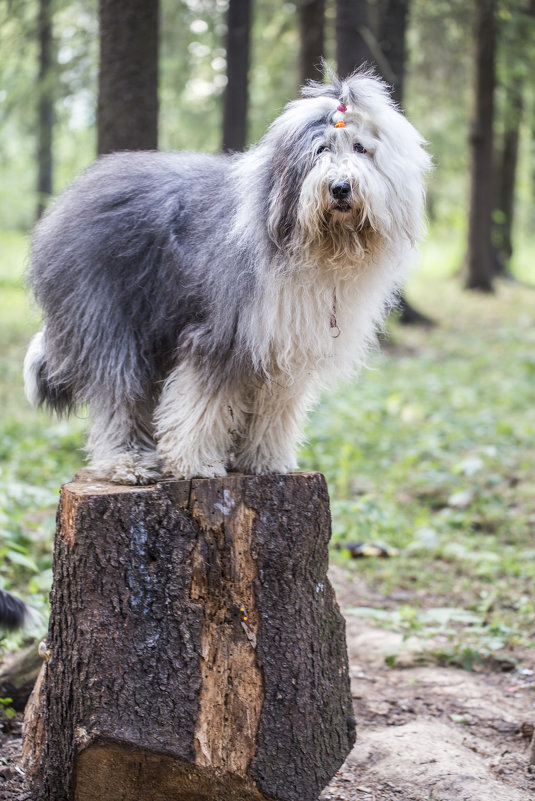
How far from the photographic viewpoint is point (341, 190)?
2.79 m

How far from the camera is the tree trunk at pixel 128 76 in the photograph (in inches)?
223

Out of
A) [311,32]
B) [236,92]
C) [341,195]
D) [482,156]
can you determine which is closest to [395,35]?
[311,32]

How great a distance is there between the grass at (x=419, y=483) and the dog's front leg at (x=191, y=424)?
715mm

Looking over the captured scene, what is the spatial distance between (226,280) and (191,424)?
1.90ft

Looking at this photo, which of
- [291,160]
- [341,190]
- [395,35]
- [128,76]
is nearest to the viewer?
[341,190]

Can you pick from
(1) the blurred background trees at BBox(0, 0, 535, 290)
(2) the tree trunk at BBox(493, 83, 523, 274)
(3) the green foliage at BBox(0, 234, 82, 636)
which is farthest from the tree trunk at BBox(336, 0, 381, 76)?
(2) the tree trunk at BBox(493, 83, 523, 274)

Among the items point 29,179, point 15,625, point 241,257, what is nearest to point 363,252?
point 241,257

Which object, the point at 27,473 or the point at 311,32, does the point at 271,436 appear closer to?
the point at 27,473

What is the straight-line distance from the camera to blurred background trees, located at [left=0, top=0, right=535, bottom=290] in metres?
5.86

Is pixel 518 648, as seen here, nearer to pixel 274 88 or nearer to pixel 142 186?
pixel 142 186

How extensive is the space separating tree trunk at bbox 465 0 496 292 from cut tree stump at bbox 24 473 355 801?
443 inches

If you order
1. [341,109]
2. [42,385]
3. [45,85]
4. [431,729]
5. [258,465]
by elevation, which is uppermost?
[45,85]

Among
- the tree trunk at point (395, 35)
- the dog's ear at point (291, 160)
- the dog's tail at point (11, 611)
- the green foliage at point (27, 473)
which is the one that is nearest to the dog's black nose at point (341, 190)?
the dog's ear at point (291, 160)

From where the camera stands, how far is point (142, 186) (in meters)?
3.45
